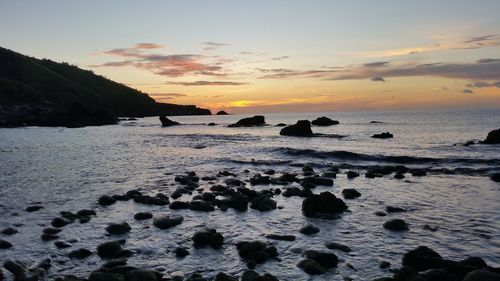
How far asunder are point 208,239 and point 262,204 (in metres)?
5.03

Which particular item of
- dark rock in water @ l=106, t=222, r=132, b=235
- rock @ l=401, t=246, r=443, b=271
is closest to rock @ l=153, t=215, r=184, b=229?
dark rock in water @ l=106, t=222, r=132, b=235

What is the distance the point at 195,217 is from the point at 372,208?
24.6 feet

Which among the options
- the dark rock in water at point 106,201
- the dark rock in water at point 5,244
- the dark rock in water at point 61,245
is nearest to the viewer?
the dark rock in water at point 5,244

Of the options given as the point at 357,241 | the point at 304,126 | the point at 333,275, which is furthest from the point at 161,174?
the point at 304,126

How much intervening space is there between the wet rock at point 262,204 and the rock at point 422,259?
713 cm

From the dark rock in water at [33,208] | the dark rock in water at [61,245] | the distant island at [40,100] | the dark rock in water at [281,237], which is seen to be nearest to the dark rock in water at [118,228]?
Answer: the dark rock in water at [61,245]

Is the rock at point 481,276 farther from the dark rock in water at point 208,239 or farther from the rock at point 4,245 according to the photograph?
the rock at point 4,245

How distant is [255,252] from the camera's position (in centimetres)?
1095

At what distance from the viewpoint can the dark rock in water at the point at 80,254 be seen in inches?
440

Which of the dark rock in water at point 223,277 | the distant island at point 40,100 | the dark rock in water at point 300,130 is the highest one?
the distant island at point 40,100

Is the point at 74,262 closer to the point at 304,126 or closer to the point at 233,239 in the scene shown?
the point at 233,239

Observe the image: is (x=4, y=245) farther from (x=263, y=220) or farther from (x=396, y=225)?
(x=396, y=225)

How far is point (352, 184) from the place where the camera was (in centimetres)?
2317

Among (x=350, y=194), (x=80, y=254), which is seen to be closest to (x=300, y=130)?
(x=350, y=194)
